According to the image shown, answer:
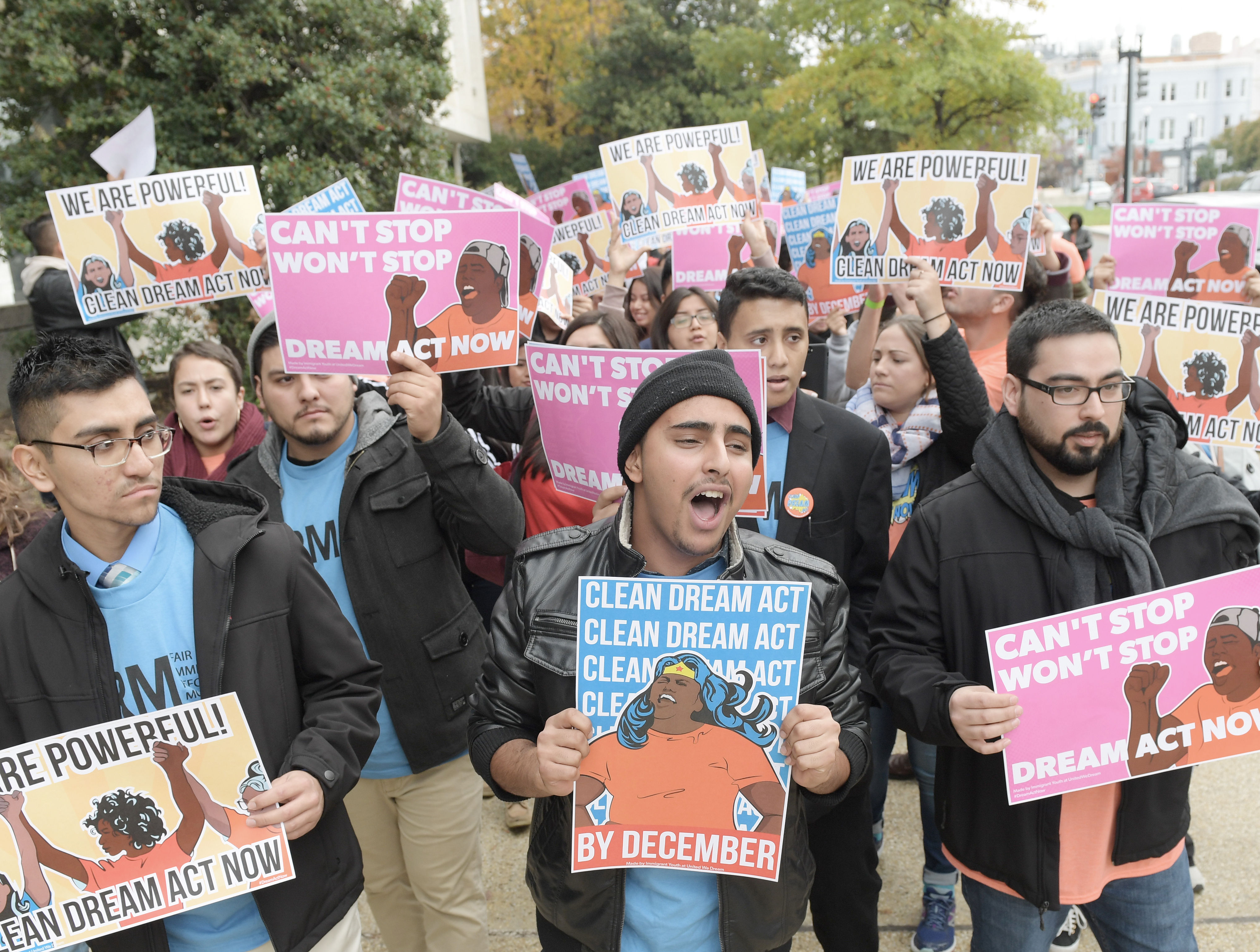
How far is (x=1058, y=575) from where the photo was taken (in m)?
2.39

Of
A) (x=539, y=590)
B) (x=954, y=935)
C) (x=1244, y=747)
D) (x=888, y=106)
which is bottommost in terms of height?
(x=954, y=935)

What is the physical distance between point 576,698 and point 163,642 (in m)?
0.96

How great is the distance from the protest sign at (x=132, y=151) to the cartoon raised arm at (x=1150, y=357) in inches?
191

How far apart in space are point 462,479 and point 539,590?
29.9 inches

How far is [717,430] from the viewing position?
2.11 meters

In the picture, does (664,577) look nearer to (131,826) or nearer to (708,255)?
(131,826)

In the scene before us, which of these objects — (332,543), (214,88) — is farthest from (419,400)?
(214,88)

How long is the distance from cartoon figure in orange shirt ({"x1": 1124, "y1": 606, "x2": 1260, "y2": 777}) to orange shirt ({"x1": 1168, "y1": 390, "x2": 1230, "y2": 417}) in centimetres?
189

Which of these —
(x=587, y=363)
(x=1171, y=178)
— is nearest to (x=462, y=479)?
(x=587, y=363)

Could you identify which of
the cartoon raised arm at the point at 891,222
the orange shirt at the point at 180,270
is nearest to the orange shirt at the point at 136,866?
the orange shirt at the point at 180,270

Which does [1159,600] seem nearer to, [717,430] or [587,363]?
[717,430]

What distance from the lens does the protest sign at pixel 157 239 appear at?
14.4 ft

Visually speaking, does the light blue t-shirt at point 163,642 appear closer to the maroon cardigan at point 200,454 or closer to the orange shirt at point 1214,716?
the maroon cardigan at point 200,454

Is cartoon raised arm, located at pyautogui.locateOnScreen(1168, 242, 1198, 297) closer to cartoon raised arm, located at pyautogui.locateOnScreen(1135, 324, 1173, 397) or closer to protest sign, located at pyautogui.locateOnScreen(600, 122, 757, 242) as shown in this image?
cartoon raised arm, located at pyautogui.locateOnScreen(1135, 324, 1173, 397)
